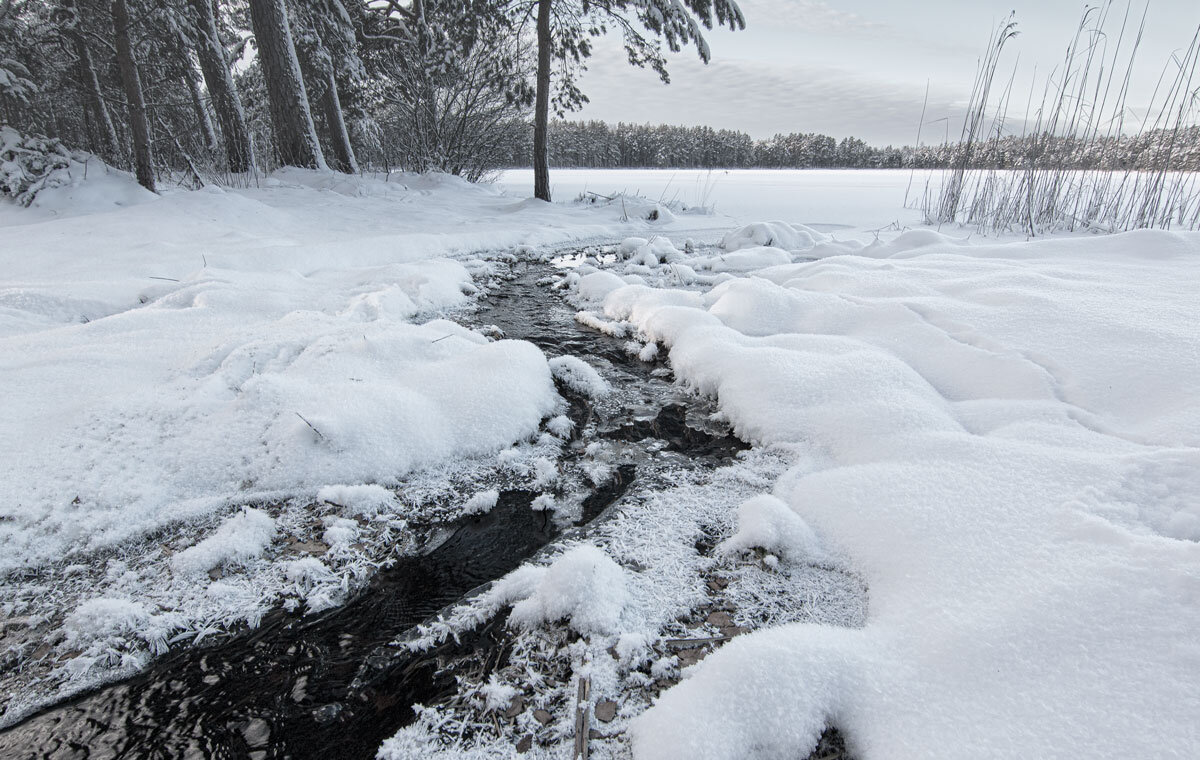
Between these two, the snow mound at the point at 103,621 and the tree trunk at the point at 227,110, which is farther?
the tree trunk at the point at 227,110

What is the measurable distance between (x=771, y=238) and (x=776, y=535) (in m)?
5.00

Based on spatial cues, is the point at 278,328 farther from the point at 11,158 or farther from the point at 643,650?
the point at 11,158

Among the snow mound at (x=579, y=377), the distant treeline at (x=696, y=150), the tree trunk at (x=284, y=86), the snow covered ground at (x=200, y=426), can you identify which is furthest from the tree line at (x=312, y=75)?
the distant treeline at (x=696, y=150)

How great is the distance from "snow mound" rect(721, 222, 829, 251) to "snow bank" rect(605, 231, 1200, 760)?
10.4 ft

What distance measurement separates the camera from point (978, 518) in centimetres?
122

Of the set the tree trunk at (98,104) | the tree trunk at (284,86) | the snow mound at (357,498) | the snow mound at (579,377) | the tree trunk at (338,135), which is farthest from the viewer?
the tree trunk at (338,135)

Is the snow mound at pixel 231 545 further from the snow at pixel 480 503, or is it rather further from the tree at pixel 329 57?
the tree at pixel 329 57

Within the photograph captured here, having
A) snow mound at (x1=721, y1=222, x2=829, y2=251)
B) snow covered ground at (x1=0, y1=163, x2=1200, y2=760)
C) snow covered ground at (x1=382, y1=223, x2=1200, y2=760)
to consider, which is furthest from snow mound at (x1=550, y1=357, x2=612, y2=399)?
snow mound at (x1=721, y1=222, x2=829, y2=251)

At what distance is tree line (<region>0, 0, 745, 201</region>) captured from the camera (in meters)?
6.29

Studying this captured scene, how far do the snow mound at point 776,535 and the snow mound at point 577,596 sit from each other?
0.35m

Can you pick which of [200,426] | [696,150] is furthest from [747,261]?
[696,150]

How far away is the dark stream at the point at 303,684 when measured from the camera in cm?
92

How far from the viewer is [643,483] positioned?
1.71 metres

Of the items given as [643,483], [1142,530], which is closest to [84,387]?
[643,483]
